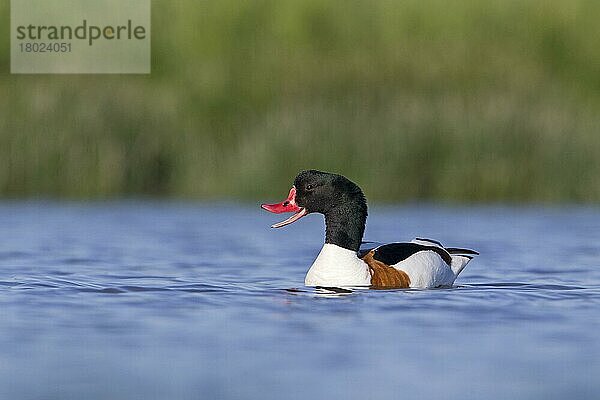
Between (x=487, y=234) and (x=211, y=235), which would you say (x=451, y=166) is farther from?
(x=211, y=235)

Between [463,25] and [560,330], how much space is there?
12.3 meters

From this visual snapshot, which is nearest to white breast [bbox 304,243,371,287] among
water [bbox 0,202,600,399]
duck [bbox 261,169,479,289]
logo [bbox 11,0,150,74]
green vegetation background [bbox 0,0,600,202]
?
duck [bbox 261,169,479,289]

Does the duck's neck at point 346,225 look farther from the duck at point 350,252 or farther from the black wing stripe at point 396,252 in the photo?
the black wing stripe at point 396,252

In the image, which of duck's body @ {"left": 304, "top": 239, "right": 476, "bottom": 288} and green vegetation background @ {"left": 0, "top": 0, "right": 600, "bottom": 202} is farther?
green vegetation background @ {"left": 0, "top": 0, "right": 600, "bottom": 202}

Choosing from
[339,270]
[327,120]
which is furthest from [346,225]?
[327,120]

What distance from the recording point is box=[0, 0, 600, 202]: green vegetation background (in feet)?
55.5

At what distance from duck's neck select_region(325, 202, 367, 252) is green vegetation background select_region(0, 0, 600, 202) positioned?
20.5 feet

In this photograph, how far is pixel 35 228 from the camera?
48.8 ft

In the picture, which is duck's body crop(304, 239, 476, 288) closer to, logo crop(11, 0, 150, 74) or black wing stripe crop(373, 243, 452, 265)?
black wing stripe crop(373, 243, 452, 265)

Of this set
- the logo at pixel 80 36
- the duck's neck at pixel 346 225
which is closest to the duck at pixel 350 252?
the duck's neck at pixel 346 225

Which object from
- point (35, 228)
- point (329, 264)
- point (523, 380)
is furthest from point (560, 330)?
point (35, 228)

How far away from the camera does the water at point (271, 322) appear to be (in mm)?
6727

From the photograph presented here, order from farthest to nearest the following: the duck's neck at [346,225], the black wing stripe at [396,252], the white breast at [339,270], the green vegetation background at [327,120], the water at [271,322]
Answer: the green vegetation background at [327,120]
the duck's neck at [346,225]
the black wing stripe at [396,252]
the white breast at [339,270]
the water at [271,322]

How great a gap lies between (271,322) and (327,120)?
29.4 ft
